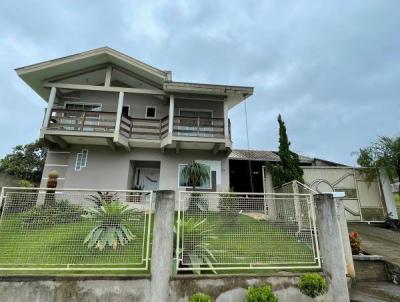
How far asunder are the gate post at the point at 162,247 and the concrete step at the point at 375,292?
146 inches

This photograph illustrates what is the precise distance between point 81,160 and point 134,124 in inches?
131

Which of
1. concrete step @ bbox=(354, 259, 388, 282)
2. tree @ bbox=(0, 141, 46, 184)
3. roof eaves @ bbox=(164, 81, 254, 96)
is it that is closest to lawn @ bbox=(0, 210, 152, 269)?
concrete step @ bbox=(354, 259, 388, 282)

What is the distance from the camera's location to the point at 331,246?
198 inches

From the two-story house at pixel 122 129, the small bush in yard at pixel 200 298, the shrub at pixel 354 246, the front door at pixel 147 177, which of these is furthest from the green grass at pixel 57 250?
the front door at pixel 147 177

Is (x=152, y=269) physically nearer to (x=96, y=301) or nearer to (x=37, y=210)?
(x=96, y=301)

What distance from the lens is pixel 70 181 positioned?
12.7 m

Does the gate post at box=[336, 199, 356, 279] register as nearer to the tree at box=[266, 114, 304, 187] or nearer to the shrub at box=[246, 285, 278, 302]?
the shrub at box=[246, 285, 278, 302]

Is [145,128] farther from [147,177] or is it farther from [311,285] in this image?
[311,285]

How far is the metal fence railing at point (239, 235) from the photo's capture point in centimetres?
488

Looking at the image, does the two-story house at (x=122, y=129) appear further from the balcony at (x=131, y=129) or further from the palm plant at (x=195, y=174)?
the palm plant at (x=195, y=174)

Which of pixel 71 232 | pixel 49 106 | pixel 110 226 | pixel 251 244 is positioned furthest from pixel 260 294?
pixel 49 106

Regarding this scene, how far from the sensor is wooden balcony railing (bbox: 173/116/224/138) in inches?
498

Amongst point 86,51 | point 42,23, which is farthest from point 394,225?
point 42,23

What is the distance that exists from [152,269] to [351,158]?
1298 cm
